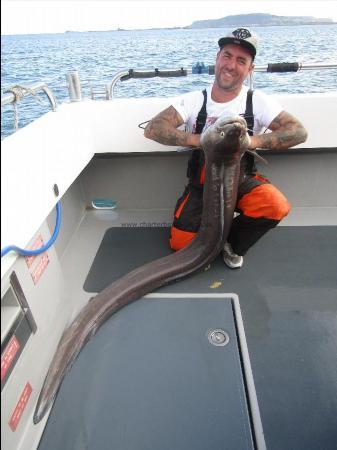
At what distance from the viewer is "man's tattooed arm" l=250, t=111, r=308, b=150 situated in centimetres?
248

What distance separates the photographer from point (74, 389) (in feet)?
6.05

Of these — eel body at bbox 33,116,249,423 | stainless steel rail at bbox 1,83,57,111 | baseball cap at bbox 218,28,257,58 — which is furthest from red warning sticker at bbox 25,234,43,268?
baseball cap at bbox 218,28,257,58

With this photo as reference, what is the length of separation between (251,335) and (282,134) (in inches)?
58.3

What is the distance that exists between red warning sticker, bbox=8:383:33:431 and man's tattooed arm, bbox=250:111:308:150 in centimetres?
207

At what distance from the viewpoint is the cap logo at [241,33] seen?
2.45m

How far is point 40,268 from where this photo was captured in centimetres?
189

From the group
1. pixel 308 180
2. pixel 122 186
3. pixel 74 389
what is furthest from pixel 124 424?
pixel 308 180

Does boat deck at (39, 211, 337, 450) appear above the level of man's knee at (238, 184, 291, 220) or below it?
below

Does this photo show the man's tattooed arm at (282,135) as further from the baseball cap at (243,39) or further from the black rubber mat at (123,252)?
the black rubber mat at (123,252)

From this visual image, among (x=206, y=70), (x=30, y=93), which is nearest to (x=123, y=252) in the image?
(x=30, y=93)

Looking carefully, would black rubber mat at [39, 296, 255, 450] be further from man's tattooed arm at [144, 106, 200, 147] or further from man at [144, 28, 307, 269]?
man's tattooed arm at [144, 106, 200, 147]

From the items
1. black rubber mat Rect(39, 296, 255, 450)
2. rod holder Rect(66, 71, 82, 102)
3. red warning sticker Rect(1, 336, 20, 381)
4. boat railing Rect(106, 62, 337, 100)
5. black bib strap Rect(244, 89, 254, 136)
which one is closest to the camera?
red warning sticker Rect(1, 336, 20, 381)

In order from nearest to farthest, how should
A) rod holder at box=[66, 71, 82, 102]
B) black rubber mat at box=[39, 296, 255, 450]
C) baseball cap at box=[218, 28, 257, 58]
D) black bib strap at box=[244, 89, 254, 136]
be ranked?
black rubber mat at box=[39, 296, 255, 450] → baseball cap at box=[218, 28, 257, 58] → black bib strap at box=[244, 89, 254, 136] → rod holder at box=[66, 71, 82, 102]

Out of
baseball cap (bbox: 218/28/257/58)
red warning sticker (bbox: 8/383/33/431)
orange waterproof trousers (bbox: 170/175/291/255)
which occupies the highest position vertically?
baseball cap (bbox: 218/28/257/58)
